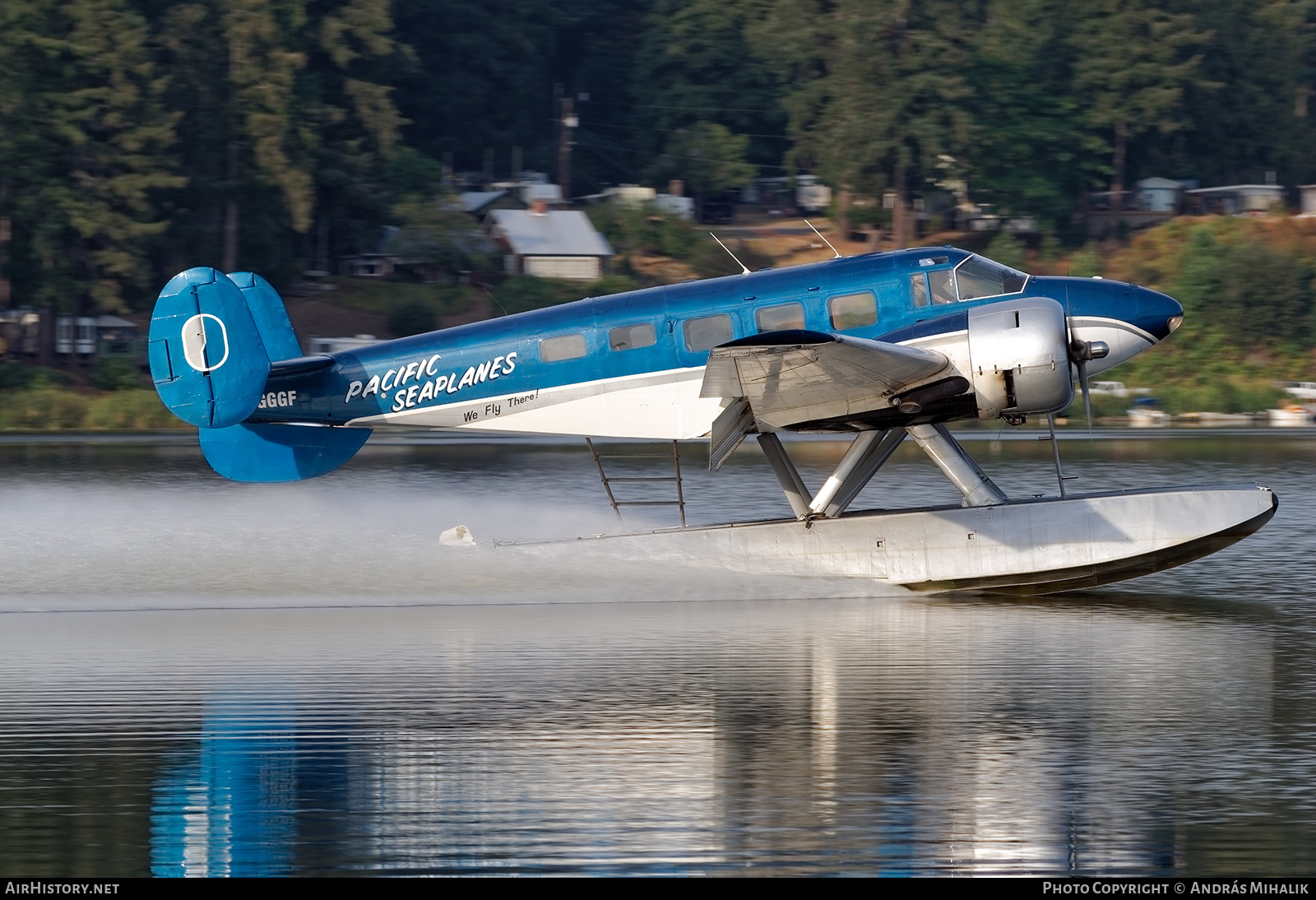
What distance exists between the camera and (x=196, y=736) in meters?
9.98

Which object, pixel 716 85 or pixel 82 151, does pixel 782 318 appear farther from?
pixel 716 85

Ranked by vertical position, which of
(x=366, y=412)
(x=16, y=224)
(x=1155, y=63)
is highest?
(x=1155, y=63)

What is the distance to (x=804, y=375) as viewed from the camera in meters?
13.9

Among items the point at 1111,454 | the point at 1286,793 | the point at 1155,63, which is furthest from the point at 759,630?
the point at 1155,63

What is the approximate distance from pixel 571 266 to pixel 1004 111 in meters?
19.6

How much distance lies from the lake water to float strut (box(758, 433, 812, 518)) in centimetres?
80

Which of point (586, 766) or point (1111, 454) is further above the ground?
point (1111, 454)

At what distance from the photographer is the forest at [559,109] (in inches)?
2101

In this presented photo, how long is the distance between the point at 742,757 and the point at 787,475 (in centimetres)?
682

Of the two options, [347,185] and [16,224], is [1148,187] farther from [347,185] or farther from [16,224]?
[16,224]

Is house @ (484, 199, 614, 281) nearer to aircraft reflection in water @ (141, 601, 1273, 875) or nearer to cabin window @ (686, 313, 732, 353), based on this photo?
cabin window @ (686, 313, 732, 353)

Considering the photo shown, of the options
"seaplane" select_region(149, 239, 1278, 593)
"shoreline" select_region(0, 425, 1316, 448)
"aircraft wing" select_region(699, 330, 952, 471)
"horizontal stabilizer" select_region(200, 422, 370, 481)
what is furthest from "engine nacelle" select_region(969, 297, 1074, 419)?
"shoreline" select_region(0, 425, 1316, 448)

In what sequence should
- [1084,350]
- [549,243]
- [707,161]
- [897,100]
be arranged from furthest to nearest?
[707,161] < [897,100] < [549,243] < [1084,350]

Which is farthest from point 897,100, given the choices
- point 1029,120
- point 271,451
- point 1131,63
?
point 271,451
